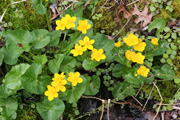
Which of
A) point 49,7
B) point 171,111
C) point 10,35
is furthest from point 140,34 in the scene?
point 10,35

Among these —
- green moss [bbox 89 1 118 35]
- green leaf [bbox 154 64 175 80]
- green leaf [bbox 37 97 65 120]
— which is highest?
green moss [bbox 89 1 118 35]

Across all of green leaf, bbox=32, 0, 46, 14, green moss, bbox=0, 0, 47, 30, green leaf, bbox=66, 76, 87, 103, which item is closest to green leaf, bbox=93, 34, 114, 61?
green leaf, bbox=66, 76, 87, 103

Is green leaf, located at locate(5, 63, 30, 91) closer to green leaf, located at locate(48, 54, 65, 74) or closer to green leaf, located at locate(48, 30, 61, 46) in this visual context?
green leaf, located at locate(48, 54, 65, 74)

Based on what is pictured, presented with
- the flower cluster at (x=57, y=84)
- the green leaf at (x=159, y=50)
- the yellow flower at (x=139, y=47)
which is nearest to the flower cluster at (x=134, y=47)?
the yellow flower at (x=139, y=47)

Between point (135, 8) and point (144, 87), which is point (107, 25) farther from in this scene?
point (144, 87)

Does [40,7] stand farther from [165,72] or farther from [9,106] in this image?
[165,72]
